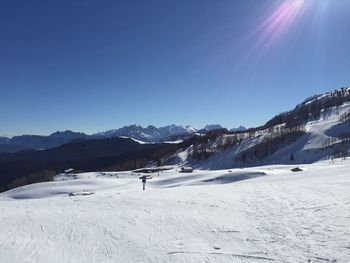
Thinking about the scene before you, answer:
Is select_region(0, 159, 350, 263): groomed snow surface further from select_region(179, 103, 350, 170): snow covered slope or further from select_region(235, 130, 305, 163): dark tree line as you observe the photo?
select_region(235, 130, 305, 163): dark tree line

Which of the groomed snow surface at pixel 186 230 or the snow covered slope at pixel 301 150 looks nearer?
the groomed snow surface at pixel 186 230

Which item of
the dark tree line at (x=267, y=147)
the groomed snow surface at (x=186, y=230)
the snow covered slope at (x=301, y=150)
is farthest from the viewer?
the dark tree line at (x=267, y=147)

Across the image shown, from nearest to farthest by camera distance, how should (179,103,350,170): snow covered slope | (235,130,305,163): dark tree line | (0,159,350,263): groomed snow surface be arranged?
(0,159,350,263): groomed snow surface
(179,103,350,170): snow covered slope
(235,130,305,163): dark tree line

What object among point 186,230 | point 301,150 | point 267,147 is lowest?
point 186,230

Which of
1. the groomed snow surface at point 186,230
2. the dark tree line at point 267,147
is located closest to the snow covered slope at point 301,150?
the dark tree line at point 267,147

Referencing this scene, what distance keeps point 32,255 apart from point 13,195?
3230 inches

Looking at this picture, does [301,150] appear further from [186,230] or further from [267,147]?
[186,230]

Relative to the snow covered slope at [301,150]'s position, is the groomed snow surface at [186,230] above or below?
below

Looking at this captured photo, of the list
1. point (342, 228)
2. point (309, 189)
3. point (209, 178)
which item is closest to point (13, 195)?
point (209, 178)

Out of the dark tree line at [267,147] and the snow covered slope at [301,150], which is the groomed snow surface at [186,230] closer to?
the snow covered slope at [301,150]

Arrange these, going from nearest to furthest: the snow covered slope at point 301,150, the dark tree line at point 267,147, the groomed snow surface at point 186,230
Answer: the groomed snow surface at point 186,230, the snow covered slope at point 301,150, the dark tree line at point 267,147

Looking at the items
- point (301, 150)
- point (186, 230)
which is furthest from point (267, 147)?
point (186, 230)

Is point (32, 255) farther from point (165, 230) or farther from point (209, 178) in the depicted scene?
point (209, 178)

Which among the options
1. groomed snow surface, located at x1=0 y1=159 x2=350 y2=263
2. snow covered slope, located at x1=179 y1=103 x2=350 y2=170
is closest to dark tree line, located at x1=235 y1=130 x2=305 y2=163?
snow covered slope, located at x1=179 y1=103 x2=350 y2=170
